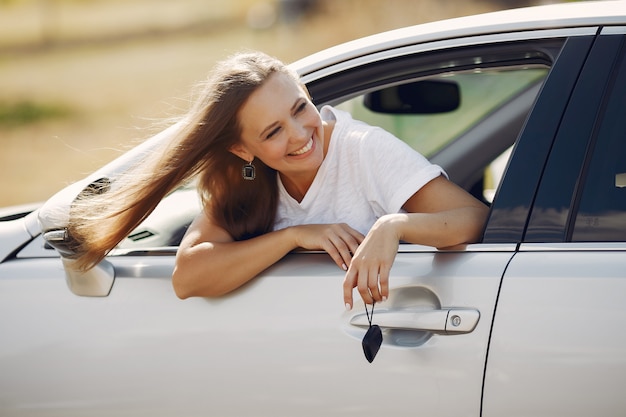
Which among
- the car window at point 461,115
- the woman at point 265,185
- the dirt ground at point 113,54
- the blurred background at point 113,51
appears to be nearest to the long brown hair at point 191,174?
the woman at point 265,185

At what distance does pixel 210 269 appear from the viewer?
217cm

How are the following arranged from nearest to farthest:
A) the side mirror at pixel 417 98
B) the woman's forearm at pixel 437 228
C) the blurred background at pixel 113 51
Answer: the woman's forearm at pixel 437 228
the side mirror at pixel 417 98
the blurred background at pixel 113 51

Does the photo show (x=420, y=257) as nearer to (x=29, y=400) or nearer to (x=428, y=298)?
(x=428, y=298)

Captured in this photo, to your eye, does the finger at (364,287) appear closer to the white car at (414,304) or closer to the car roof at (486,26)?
the white car at (414,304)

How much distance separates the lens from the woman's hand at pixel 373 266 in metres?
1.92

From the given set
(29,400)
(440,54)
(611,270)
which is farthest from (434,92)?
(29,400)

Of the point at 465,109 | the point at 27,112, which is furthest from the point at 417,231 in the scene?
the point at 27,112

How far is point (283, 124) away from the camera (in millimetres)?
2238

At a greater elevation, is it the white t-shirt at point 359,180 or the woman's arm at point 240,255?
the white t-shirt at point 359,180

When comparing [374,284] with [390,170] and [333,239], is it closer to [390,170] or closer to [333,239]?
[333,239]

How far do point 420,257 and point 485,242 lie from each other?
0.15m

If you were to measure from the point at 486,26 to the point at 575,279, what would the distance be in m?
0.68

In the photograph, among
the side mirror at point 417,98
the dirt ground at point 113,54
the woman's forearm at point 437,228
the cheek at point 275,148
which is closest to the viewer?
the woman's forearm at point 437,228

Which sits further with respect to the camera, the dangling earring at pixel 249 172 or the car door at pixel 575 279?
the dangling earring at pixel 249 172
